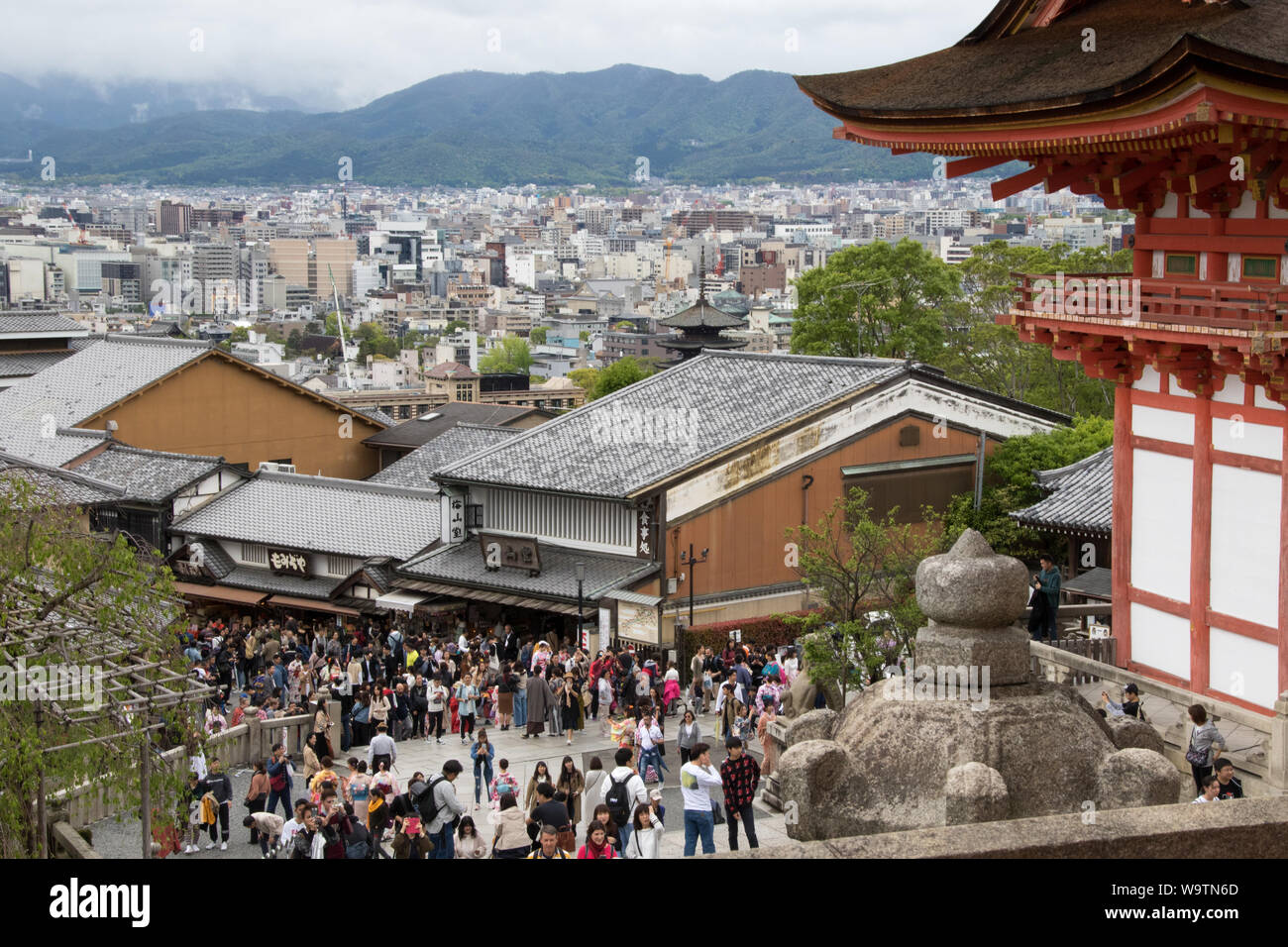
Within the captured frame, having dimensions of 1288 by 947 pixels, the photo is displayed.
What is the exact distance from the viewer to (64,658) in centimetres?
1398

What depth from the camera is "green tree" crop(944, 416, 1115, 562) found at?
1444 inches

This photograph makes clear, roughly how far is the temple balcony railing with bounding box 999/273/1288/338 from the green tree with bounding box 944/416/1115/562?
16.3 meters

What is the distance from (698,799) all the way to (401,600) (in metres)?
22.1

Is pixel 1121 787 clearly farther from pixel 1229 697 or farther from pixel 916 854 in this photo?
pixel 1229 697

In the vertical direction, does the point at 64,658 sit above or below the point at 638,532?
above

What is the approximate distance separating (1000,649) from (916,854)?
4.16 meters

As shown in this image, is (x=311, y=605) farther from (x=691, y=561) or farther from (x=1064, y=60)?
(x=1064, y=60)

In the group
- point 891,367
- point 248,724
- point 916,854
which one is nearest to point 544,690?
point 248,724

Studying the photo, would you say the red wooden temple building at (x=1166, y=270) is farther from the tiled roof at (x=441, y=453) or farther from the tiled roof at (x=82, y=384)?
the tiled roof at (x=82, y=384)

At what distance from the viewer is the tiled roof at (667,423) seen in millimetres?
35281

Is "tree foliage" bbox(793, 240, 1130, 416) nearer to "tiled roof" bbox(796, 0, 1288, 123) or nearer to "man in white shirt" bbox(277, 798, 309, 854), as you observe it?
"tiled roof" bbox(796, 0, 1288, 123)

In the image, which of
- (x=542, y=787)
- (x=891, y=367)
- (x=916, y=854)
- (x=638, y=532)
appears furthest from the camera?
(x=891, y=367)

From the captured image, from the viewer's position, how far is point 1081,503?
1177 inches

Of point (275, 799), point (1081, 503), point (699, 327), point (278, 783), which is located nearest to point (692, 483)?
point (1081, 503)
